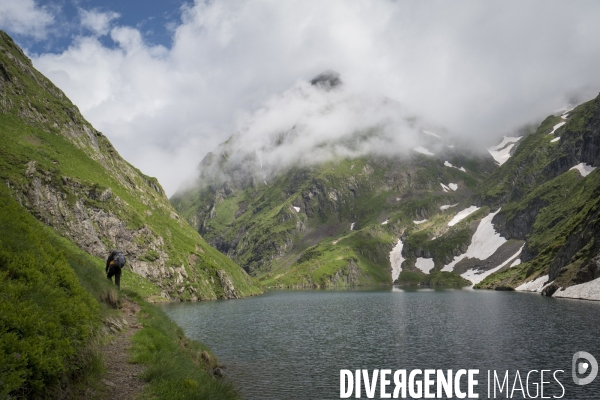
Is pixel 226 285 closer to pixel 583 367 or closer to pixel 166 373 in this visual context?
pixel 583 367

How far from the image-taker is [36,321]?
44.3 feet

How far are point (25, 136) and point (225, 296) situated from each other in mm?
85940

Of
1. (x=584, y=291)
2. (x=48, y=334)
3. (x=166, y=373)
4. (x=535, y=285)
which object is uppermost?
(x=535, y=285)

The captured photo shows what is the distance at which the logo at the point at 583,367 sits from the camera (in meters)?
34.6

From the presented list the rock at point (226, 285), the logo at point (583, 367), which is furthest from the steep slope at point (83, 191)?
the logo at point (583, 367)

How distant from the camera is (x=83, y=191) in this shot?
109m

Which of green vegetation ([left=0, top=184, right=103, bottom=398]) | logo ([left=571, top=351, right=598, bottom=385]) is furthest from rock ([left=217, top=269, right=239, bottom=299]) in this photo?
green vegetation ([left=0, top=184, right=103, bottom=398])

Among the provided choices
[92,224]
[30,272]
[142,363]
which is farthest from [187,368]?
[92,224]

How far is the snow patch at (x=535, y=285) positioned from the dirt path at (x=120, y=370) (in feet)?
588

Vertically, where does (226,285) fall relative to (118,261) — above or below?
below

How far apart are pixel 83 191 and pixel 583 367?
388ft

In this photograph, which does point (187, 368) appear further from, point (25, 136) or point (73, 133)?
point (73, 133)

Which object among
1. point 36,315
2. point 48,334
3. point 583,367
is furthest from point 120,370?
point 583,367

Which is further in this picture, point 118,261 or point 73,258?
point 118,261
